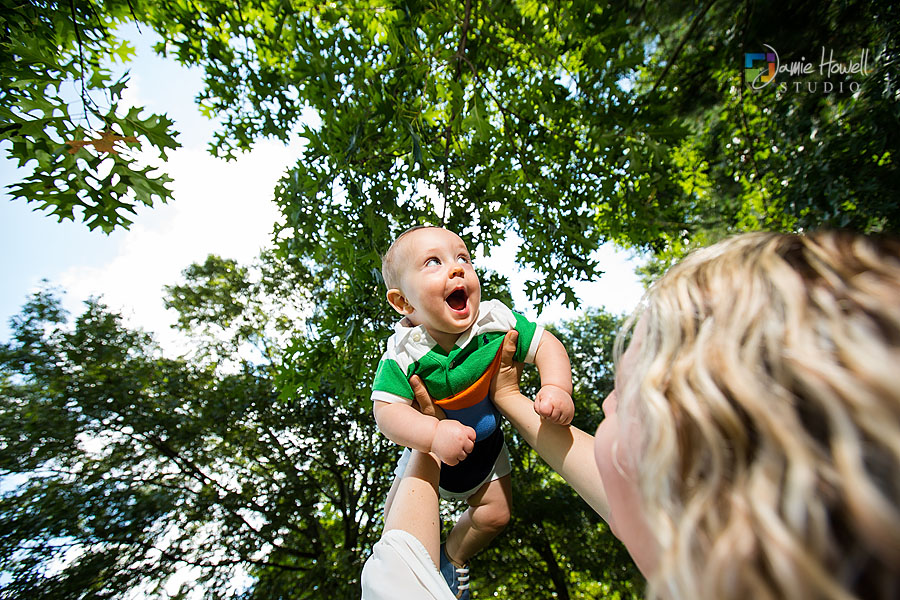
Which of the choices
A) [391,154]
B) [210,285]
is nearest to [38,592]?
[210,285]

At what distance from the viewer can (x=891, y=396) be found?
0.43 meters

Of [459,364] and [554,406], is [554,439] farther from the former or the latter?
[459,364]

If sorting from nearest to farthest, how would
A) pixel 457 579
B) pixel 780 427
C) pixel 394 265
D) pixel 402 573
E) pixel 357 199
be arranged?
pixel 780 427
pixel 402 573
pixel 457 579
pixel 394 265
pixel 357 199

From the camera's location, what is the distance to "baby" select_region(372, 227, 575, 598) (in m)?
1.69

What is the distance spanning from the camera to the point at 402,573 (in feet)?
3.49

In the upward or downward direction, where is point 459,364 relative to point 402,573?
upward

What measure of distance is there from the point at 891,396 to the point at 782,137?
8485 mm

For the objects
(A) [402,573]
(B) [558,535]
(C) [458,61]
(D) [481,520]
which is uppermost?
(C) [458,61]

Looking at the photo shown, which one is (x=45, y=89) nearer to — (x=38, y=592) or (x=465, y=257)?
(x=465, y=257)

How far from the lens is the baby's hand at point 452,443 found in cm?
133

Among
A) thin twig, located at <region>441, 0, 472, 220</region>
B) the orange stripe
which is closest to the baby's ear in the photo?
the orange stripe

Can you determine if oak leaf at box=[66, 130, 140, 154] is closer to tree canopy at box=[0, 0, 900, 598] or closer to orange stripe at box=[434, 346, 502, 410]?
tree canopy at box=[0, 0, 900, 598]

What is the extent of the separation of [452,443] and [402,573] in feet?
1.25

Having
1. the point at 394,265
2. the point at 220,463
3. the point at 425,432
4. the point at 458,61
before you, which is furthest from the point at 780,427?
the point at 220,463
